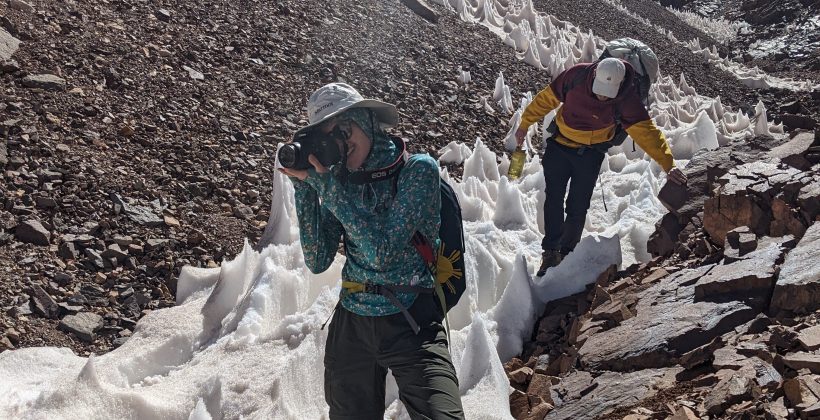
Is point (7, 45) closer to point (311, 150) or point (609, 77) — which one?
point (609, 77)

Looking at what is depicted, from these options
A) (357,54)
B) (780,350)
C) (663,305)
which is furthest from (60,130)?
(780,350)

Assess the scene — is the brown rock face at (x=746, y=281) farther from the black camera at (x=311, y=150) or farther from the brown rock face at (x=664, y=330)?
the black camera at (x=311, y=150)

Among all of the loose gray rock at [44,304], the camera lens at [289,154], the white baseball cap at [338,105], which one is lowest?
the loose gray rock at [44,304]

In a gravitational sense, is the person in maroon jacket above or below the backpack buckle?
above

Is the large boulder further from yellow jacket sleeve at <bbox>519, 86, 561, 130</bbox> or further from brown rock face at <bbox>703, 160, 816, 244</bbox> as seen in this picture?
yellow jacket sleeve at <bbox>519, 86, 561, 130</bbox>

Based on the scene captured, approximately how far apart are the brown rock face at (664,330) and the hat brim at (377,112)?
202 cm

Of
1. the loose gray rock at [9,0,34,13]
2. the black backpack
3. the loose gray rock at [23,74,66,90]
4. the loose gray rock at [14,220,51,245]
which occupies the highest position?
the black backpack

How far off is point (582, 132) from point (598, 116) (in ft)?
0.54

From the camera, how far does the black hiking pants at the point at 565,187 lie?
5930mm

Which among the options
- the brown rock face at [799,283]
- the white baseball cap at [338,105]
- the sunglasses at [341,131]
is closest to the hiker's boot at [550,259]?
the brown rock face at [799,283]

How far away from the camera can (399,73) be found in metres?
11.1

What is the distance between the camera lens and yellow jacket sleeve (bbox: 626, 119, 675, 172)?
18.2 feet

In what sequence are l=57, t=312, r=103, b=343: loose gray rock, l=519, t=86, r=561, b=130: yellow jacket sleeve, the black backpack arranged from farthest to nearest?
l=519, t=86, r=561, b=130: yellow jacket sleeve < l=57, t=312, r=103, b=343: loose gray rock < the black backpack

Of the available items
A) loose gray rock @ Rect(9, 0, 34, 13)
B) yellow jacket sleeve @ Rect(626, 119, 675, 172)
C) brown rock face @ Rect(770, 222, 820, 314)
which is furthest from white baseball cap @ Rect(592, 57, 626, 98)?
loose gray rock @ Rect(9, 0, 34, 13)
